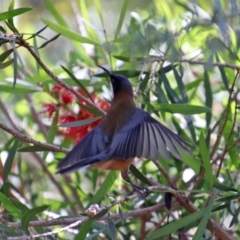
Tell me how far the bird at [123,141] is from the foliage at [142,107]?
0.03 m

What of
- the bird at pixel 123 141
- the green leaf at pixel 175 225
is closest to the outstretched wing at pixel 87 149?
the bird at pixel 123 141

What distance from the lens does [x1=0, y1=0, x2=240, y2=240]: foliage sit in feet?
3.59

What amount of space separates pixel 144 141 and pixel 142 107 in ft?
0.61

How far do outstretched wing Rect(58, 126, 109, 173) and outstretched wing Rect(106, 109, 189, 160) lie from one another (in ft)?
0.07

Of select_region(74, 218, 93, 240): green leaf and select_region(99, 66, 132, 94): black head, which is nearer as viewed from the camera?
select_region(74, 218, 93, 240): green leaf

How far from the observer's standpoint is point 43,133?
2008 mm

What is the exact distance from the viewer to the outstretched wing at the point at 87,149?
135 cm

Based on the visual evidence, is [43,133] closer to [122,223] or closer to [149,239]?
[122,223]

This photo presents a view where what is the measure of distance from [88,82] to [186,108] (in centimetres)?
30

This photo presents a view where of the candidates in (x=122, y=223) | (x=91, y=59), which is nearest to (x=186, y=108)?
(x=122, y=223)

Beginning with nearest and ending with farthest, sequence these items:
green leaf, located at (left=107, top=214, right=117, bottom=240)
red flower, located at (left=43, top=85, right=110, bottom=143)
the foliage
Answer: the foliage
green leaf, located at (left=107, top=214, right=117, bottom=240)
red flower, located at (left=43, top=85, right=110, bottom=143)

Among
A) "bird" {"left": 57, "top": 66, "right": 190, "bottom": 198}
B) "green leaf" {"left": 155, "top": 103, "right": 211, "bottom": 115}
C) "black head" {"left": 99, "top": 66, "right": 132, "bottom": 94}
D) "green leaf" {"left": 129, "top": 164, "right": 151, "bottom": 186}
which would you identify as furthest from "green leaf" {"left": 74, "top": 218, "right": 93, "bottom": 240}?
"black head" {"left": 99, "top": 66, "right": 132, "bottom": 94}

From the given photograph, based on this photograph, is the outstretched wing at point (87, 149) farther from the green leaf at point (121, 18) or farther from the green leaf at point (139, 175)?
the green leaf at point (121, 18)

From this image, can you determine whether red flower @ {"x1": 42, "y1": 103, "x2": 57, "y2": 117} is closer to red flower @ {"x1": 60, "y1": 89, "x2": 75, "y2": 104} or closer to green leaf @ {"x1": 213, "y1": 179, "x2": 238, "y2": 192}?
red flower @ {"x1": 60, "y1": 89, "x2": 75, "y2": 104}
